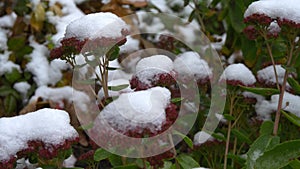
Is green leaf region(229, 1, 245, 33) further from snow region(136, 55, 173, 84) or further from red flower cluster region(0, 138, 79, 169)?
red flower cluster region(0, 138, 79, 169)

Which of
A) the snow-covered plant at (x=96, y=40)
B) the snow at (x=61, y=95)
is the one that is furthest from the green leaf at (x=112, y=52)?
the snow at (x=61, y=95)

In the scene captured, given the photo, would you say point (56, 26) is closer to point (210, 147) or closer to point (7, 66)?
point (7, 66)

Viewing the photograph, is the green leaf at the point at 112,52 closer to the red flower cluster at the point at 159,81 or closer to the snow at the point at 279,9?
the red flower cluster at the point at 159,81

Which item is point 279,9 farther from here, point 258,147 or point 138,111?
point 138,111

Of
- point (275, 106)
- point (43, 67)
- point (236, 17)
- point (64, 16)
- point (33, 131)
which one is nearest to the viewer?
point (33, 131)

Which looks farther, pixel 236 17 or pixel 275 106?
pixel 236 17

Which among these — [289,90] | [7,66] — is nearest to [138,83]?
[289,90]

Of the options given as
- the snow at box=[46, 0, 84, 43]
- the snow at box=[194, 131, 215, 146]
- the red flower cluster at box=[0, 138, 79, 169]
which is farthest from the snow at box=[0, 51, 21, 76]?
the red flower cluster at box=[0, 138, 79, 169]

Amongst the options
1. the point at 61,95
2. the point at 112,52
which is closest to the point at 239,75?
the point at 112,52
